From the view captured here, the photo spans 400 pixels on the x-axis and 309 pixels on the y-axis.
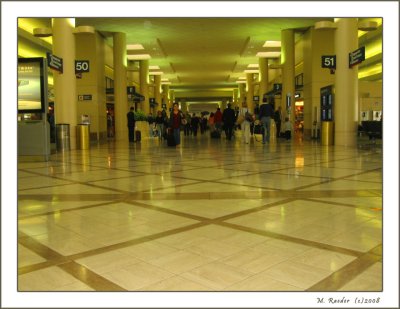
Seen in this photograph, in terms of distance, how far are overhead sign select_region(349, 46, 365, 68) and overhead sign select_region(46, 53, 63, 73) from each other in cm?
947

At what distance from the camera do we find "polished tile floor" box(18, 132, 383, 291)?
2336 mm

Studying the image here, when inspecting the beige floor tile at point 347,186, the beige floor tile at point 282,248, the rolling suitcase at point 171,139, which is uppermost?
the rolling suitcase at point 171,139

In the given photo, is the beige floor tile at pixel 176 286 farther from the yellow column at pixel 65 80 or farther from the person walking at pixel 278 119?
the person walking at pixel 278 119

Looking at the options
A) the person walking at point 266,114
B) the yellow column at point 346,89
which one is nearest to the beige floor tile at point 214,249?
the yellow column at point 346,89

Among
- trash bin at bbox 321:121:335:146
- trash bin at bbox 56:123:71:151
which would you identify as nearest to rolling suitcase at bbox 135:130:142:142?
trash bin at bbox 56:123:71:151

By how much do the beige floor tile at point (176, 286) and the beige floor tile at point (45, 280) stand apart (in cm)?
43

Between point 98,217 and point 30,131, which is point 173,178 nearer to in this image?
point 98,217

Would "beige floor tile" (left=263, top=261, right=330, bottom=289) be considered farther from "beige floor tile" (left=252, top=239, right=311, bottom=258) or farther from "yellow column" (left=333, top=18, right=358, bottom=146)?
"yellow column" (left=333, top=18, right=358, bottom=146)

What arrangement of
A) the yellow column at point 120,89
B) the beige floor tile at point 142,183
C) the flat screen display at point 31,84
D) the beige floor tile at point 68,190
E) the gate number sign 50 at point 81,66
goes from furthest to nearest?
1. the yellow column at point 120,89
2. the gate number sign 50 at point 81,66
3. the flat screen display at point 31,84
4. the beige floor tile at point 142,183
5. the beige floor tile at point 68,190

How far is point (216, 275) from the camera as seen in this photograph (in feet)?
7.84

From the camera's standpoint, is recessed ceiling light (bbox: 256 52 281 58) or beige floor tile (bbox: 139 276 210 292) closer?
beige floor tile (bbox: 139 276 210 292)

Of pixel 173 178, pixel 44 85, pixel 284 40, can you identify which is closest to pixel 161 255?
pixel 173 178

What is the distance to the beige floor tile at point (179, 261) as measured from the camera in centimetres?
251

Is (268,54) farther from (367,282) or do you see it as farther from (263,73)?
(367,282)
